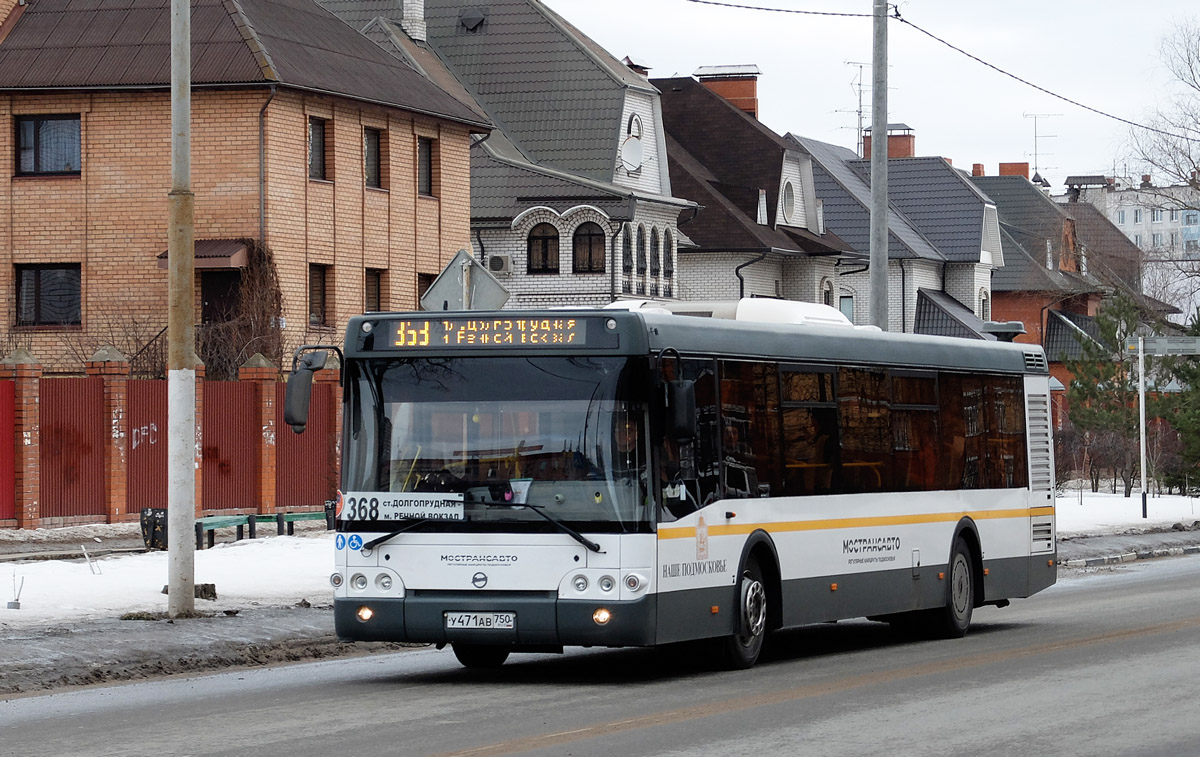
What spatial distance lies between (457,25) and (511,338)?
44.5 metres

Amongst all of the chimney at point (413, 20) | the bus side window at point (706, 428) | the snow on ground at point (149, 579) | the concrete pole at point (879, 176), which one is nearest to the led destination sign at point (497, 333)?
the bus side window at point (706, 428)

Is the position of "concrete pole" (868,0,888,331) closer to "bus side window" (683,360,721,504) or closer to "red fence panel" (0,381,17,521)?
"bus side window" (683,360,721,504)

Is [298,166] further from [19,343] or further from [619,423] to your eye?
[619,423]

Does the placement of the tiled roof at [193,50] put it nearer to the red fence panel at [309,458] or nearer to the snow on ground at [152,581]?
the red fence panel at [309,458]

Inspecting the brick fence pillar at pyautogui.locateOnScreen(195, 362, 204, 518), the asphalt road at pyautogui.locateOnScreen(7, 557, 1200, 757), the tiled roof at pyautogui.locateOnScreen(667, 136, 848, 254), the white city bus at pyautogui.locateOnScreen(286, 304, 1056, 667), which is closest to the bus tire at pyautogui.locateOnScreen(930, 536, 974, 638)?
the asphalt road at pyautogui.locateOnScreen(7, 557, 1200, 757)

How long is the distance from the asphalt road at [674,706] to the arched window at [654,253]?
3643 cm

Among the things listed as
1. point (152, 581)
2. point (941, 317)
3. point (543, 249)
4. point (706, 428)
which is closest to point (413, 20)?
point (543, 249)

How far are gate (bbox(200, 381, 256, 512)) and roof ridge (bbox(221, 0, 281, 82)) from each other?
26.0ft

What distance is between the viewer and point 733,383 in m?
14.2

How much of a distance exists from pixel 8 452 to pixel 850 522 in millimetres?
16090

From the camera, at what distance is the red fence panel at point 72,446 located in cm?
2872

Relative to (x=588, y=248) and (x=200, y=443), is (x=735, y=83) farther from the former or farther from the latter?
(x=200, y=443)

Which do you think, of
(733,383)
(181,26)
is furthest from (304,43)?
(733,383)

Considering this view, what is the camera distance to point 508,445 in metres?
13.0
